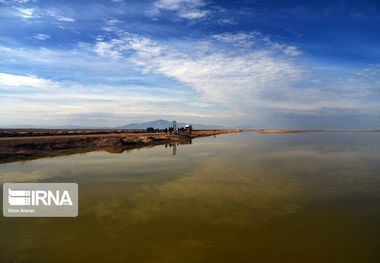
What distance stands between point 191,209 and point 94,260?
182 inches

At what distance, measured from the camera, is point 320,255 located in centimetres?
633

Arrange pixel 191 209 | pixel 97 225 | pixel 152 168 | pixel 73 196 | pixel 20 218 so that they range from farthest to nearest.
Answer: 1. pixel 152 168
2. pixel 73 196
3. pixel 191 209
4. pixel 20 218
5. pixel 97 225

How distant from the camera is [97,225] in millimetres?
8156

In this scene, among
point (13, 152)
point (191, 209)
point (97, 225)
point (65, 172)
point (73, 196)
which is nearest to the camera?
point (97, 225)

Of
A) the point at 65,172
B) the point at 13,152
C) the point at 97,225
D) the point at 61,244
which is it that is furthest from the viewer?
the point at 13,152

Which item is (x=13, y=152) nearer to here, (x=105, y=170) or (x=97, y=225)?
(x=105, y=170)

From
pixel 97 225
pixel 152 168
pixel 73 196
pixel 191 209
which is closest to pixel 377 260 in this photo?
pixel 191 209

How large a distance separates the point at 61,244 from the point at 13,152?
23.6 m

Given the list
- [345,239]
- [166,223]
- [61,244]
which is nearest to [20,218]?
[61,244]

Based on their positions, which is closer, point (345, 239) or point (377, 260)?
point (377, 260)

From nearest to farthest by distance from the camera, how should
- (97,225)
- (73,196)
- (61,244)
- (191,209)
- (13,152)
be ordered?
(61,244) < (97,225) < (191,209) < (73,196) < (13,152)

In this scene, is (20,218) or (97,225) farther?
(20,218)

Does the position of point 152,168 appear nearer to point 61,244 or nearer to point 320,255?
point 61,244

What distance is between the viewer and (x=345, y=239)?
23.5 ft
